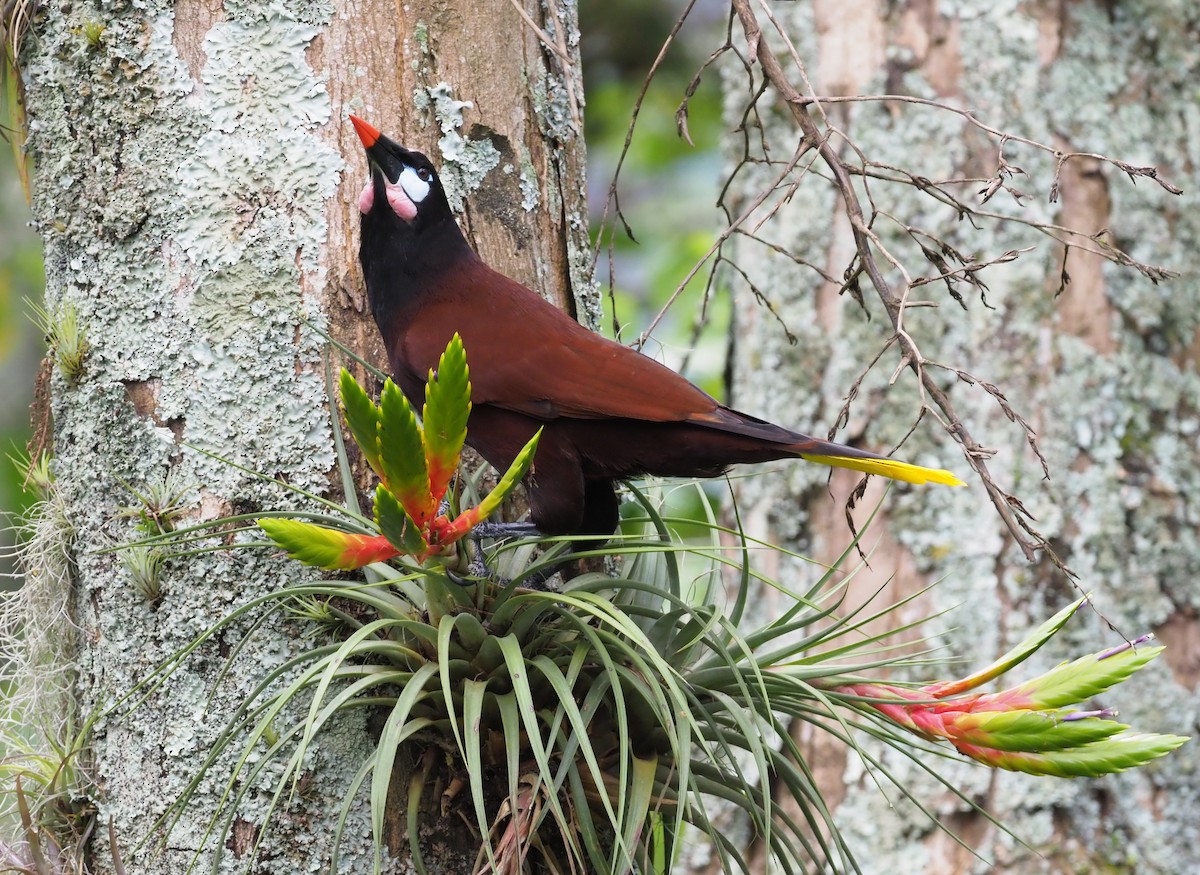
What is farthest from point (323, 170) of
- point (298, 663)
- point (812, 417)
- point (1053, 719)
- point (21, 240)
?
point (21, 240)

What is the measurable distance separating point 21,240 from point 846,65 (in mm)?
3767

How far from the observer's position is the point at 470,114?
1675mm

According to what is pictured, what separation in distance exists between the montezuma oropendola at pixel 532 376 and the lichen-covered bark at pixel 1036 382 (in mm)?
1185

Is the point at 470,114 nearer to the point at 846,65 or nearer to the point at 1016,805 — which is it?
the point at 846,65

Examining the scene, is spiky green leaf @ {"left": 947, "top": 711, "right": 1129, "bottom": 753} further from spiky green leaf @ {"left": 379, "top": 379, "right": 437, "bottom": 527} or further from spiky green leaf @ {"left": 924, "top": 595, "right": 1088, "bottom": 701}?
spiky green leaf @ {"left": 379, "top": 379, "right": 437, "bottom": 527}

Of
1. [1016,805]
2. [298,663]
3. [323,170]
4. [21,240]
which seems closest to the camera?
[298,663]

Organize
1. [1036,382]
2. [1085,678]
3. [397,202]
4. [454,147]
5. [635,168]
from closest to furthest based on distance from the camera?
[1085,678], [397,202], [454,147], [1036,382], [635,168]

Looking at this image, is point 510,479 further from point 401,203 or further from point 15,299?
point 15,299

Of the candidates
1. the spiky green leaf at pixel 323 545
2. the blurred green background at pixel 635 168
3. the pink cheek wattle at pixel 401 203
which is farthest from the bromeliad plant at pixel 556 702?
the blurred green background at pixel 635 168

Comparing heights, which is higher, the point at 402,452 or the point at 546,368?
the point at 546,368

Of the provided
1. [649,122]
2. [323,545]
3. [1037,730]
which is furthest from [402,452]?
[649,122]

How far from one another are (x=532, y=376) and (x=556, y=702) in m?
0.41

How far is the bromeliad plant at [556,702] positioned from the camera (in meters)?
1.21

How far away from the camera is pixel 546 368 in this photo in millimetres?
1565
